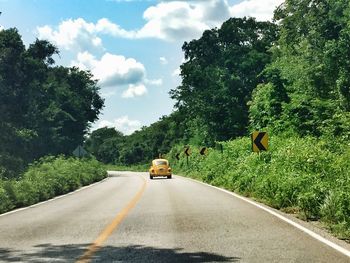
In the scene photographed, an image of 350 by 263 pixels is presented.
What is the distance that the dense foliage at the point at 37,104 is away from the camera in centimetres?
5291

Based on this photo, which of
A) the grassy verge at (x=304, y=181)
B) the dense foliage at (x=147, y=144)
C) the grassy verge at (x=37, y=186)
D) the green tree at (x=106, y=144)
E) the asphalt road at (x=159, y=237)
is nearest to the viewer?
the asphalt road at (x=159, y=237)

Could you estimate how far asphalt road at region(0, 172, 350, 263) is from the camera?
801 cm

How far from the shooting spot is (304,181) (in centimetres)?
1440

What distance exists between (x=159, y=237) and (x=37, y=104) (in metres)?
57.5

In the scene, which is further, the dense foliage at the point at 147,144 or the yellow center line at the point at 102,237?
the dense foliage at the point at 147,144

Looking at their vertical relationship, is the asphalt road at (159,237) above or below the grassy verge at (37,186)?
below

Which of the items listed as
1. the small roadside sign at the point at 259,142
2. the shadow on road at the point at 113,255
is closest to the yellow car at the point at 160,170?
the small roadside sign at the point at 259,142

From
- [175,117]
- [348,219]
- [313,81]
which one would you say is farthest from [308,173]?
[175,117]

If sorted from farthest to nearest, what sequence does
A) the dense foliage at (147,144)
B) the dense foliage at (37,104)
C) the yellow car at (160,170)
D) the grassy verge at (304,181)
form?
the dense foliage at (147,144) → the dense foliage at (37,104) → the yellow car at (160,170) → the grassy verge at (304,181)

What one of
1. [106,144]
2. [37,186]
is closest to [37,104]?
[37,186]

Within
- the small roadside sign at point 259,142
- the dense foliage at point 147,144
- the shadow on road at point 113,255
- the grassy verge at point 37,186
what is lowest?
the shadow on road at point 113,255

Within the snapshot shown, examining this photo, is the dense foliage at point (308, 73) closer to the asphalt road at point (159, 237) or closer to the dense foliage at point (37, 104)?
the asphalt road at point (159, 237)

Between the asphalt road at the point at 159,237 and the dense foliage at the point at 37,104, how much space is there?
3060 cm

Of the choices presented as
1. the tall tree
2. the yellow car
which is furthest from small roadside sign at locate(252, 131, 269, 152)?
the tall tree
